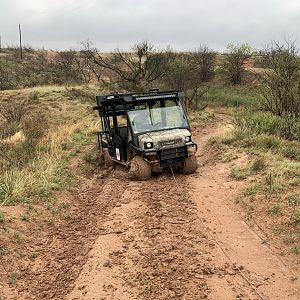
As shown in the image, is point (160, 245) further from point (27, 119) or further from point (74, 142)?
point (27, 119)

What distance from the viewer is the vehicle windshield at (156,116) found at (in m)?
11.0

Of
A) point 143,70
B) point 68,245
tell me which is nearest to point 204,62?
point 143,70

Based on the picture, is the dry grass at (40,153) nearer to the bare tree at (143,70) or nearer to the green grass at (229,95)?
the bare tree at (143,70)

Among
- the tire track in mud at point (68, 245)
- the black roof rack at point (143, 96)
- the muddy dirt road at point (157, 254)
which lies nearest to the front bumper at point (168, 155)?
the tire track in mud at point (68, 245)

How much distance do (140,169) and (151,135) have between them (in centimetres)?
93

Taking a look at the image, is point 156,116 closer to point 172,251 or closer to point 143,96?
point 143,96

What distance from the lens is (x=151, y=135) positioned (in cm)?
1061

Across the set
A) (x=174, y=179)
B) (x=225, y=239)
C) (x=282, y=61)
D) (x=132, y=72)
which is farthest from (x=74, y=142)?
(x=132, y=72)

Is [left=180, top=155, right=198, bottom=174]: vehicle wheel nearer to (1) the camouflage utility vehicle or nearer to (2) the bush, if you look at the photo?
(1) the camouflage utility vehicle

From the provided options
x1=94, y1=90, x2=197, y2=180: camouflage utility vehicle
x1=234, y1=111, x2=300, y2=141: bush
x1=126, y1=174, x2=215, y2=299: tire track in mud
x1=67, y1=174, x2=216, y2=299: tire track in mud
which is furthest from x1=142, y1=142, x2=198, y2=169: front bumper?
x1=234, y1=111, x2=300, y2=141: bush

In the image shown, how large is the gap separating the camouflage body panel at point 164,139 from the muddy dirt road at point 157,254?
143cm

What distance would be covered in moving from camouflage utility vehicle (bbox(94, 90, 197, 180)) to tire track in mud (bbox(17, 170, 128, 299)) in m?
0.96

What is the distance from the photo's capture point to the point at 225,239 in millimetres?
6668

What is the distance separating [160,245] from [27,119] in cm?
1654
